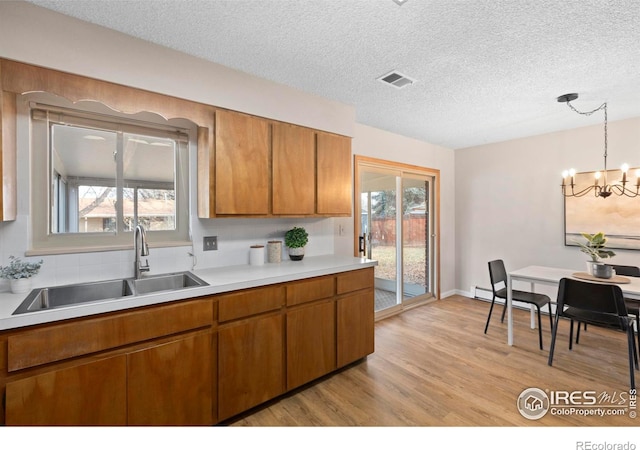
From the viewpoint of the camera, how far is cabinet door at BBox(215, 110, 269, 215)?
224 centimetres

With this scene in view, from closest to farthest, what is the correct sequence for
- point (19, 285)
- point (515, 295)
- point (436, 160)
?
point (19, 285) → point (515, 295) → point (436, 160)

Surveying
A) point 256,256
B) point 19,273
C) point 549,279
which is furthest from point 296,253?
point 549,279

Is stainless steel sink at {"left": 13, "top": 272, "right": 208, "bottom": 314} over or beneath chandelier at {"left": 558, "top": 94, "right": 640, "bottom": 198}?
beneath

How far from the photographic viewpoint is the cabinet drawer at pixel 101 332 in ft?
4.39

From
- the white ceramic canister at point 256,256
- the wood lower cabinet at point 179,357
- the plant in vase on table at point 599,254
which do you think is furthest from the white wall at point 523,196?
the white ceramic canister at point 256,256

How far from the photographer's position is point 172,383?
170 centimetres

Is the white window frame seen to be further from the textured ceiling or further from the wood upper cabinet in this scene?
the textured ceiling

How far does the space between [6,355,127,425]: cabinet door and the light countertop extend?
27cm

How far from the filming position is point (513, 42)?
195cm

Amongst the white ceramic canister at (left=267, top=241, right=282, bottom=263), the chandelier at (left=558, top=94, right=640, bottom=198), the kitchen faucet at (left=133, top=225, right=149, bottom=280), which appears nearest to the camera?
the kitchen faucet at (left=133, top=225, right=149, bottom=280)

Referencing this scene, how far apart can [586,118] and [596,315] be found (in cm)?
225

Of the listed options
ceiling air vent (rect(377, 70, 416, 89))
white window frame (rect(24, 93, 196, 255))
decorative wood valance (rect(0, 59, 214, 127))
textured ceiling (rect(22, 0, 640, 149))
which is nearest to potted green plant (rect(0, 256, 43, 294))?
white window frame (rect(24, 93, 196, 255))

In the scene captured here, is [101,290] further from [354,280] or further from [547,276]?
[547,276]

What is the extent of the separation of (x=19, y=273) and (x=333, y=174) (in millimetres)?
2353
